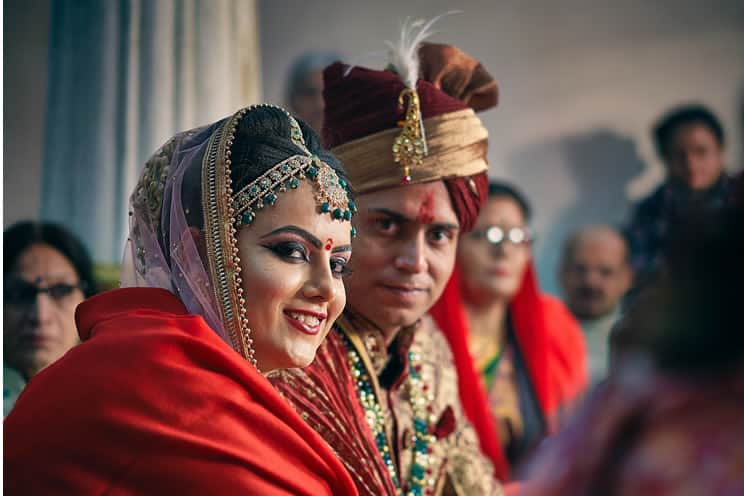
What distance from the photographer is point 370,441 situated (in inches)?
87.4

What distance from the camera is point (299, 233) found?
182 centimetres

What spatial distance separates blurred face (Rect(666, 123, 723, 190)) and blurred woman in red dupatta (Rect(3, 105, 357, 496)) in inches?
168

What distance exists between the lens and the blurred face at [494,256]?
450 centimetres

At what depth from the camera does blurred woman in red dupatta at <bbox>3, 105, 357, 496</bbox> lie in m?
1.49

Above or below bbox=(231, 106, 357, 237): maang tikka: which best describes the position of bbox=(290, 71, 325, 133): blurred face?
above

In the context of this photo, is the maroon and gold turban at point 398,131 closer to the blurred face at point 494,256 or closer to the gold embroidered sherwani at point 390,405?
the gold embroidered sherwani at point 390,405

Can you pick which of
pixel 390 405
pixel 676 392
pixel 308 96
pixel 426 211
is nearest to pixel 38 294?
pixel 390 405

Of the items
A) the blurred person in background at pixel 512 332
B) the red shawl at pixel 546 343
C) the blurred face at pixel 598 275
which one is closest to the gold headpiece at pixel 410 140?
the red shawl at pixel 546 343

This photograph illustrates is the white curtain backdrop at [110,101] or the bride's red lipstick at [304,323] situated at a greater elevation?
the white curtain backdrop at [110,101]

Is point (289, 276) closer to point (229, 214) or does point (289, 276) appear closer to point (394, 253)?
point (229, 214)

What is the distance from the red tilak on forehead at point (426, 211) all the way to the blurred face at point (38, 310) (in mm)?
1258

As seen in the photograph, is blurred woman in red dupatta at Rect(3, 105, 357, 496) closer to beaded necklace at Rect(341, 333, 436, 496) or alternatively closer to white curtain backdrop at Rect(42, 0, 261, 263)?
beaded necklace at Rect(341, 333, 436, 496)

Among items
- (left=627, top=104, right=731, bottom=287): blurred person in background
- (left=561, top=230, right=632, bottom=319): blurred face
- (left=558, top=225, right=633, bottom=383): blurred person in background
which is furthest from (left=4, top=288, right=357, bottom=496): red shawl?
(left=561, top=230, right=632, bottom=319): blurred face

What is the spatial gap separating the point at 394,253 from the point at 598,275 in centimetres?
385
